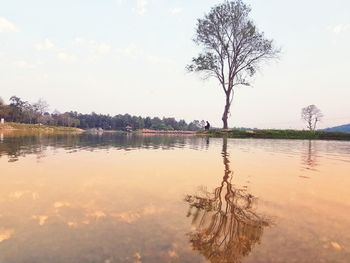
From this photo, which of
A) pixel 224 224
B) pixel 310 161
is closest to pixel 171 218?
pixel 224 224

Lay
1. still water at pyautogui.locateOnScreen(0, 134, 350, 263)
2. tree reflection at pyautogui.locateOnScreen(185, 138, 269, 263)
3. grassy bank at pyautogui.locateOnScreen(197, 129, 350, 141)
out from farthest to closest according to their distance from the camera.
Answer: grassy bank at pyautogui.locateOnScreen(197, 129, 350, 141) < tree reflection at pyautogui.locateOnScreen(185, 138, 269, 263) < still water at pyautogui.locateOnScreen(0, 134, 350, 263)

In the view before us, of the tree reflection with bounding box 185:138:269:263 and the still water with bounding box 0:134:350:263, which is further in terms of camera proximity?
the tree reflection with bounding box 185:138:269:263

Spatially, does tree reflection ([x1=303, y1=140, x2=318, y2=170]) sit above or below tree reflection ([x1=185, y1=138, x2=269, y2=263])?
above

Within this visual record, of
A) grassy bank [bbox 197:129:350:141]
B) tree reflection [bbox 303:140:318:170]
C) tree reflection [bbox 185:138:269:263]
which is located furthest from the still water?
grassy bank [bbox 197:129:350:141]

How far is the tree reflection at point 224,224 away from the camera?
3027 millimetres

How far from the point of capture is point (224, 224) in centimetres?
382

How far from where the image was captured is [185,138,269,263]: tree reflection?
9.93 ft

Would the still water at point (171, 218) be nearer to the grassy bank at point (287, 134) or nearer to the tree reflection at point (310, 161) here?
the tree reflection at point (310, 161)

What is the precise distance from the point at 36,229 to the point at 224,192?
135 inches

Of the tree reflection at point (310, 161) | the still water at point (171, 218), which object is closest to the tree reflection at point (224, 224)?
the still water at point (171, 218)

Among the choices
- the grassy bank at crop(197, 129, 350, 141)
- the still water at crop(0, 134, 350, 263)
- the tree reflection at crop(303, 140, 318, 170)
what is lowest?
the still water at crop(0, 134, 350, 263)

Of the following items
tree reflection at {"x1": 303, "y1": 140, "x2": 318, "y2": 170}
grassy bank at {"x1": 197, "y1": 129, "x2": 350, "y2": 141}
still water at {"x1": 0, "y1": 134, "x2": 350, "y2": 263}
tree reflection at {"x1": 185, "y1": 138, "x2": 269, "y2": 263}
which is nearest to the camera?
still water at {"x1": 0, "y1": 134, "x2": 350, "y2": 263}

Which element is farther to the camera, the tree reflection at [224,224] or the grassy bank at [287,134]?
the grassy bank at [287,134]

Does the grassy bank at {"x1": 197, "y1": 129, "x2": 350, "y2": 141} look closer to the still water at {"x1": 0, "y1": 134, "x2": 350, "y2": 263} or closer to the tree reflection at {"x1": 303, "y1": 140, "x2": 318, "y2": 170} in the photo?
the tree reflection at {"x1": 303, "y1": 140, "x2": 318, "y2": 170}
